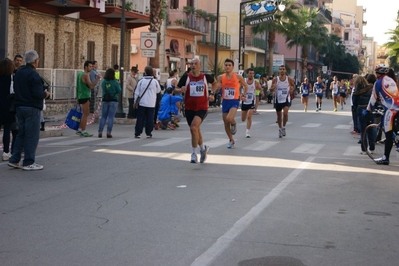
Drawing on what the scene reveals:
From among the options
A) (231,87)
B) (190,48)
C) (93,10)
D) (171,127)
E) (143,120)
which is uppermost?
(93,10)

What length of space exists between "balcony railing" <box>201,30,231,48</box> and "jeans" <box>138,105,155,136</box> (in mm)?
39833

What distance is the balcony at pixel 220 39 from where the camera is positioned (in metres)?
59.0

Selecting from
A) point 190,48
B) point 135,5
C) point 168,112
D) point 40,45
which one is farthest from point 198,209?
point 190,48

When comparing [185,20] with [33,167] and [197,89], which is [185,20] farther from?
[33,167]

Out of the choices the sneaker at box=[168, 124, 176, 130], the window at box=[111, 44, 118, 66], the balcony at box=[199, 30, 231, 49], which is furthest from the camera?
the balcony at box=[199, 30, 231, 49]

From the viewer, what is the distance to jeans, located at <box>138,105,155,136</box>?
18.8 meters

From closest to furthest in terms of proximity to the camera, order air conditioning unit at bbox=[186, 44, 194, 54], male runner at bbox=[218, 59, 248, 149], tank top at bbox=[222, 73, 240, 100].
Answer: male runner at bbox=[218, 59, 248, 149] < tank top at bbox=[222, 73, 240, 100] < air conditioning unit at bbox=[186, 44, 194, 54]

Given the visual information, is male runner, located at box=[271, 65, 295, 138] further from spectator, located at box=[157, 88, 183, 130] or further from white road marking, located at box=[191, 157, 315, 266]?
white road marking, located at box=[191, 157, 315, 266]

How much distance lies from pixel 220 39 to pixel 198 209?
Result: 5604 cm

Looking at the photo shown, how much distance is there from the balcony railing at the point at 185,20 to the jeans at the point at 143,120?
3083 cm

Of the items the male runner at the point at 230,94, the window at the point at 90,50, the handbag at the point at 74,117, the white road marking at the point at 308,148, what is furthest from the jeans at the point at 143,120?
the window at the point at 90,50

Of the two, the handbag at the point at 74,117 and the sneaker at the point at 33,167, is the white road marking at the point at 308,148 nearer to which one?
the handbag at the point at 74,117

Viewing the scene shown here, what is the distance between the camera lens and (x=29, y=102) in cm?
1191

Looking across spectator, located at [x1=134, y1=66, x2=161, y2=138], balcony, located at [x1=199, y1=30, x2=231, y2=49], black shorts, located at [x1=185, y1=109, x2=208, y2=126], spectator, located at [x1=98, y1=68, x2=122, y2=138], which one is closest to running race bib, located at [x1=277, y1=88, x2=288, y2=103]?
spectator, located at [x1=134, y1=66, x2=161, y2=138]
